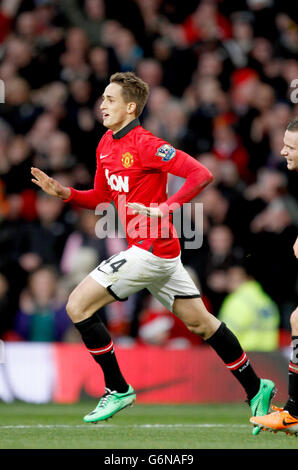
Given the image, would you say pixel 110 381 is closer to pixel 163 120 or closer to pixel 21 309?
pixel 21 309

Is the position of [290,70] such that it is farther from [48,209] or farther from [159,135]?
[48,209]

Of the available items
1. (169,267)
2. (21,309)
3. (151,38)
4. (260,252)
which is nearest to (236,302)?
(260,252)

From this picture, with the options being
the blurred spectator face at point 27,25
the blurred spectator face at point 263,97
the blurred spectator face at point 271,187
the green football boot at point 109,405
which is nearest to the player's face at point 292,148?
the green football boot at point 109,405

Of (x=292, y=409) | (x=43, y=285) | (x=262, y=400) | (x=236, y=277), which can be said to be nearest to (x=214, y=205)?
(x=236, y=277)

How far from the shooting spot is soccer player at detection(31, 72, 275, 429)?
674 cm

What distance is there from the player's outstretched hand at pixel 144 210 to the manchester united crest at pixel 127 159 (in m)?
0.45

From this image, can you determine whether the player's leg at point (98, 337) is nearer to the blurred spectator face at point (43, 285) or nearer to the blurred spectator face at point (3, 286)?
the blurred spectator face at point (43, 285)

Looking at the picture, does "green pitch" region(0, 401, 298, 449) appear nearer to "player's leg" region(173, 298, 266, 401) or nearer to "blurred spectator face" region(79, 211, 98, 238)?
"player's leg" region(173, 298, 266, 401)

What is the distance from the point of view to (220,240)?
1082 cm

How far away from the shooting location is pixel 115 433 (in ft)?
Result: 22.3

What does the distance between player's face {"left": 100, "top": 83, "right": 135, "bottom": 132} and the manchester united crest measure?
0.28 metres

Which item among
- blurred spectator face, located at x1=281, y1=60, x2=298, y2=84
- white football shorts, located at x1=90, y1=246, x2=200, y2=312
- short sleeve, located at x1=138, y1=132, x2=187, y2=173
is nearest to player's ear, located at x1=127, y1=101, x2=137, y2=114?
short sleeve, located at x1=138, y1=132, x2=187, y2=173

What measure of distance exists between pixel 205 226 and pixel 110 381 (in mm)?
4722

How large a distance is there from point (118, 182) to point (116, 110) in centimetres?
54
